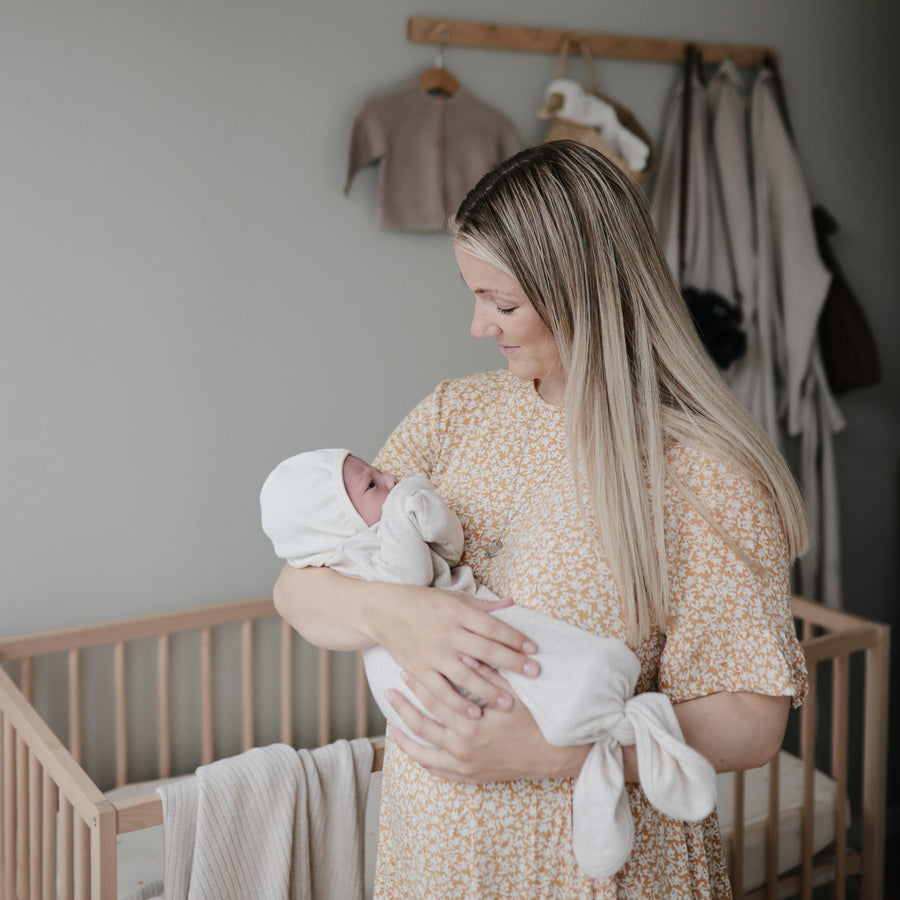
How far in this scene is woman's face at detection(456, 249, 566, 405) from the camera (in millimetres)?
1071

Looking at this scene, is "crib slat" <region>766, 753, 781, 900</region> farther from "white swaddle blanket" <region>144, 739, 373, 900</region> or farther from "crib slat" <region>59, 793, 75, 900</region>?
"crib slat" <region>59, 793, 75, 900</region>

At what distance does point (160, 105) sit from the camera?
1.92 metres

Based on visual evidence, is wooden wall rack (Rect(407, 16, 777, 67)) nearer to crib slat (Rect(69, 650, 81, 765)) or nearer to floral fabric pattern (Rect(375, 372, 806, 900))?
floral fabric pattern (Rect(375, 372, 806, 900))

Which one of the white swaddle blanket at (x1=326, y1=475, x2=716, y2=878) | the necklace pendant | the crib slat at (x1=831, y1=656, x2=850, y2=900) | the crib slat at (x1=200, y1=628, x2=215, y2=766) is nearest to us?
the white swaddle blanket at (x1=326, y1=475, x2=716, y2=878)

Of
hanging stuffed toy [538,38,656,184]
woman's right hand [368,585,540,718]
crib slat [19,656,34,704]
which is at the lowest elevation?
crib slat [19,656,34,704]

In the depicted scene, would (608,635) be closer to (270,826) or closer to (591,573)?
(591,573)

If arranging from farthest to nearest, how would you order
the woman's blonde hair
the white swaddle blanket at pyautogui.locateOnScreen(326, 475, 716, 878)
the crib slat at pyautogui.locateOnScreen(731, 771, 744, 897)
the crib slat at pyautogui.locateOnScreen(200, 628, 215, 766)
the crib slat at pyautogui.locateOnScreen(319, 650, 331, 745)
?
1. the crib slat at pyautogui.locateOnScreen(319, 650, 331, 745)
2. the crib slat at pyautogui.locateOnScreen(200, 628, 215, 766)
3. the crib slat at pyautogui.locateOnScreen(731, 771, 744, 897)
4. the woman's blonde hair
5. the white swaddle blanket at pyautogui.locateOnScreen(326, 475, 716, 878)

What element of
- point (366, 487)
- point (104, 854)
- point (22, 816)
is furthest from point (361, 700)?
point (366, 487)

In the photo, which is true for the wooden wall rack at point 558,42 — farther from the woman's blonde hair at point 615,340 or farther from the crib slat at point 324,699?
the crib slat at point 324,699

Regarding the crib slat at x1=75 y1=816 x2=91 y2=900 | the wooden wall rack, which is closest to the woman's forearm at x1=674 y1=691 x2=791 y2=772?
the crib slat at x1=75 y1=816 x2=91 y2=900

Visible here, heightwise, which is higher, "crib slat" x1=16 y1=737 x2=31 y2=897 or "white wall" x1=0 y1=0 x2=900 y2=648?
"white wall" x1=0 y1=0 x2=900 y2=648

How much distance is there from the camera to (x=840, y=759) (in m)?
1.93

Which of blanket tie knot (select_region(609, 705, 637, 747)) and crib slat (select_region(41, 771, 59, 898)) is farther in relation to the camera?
crib slat (select_region(41, 771, 59, 898))

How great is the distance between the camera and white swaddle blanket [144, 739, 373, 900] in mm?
1332
